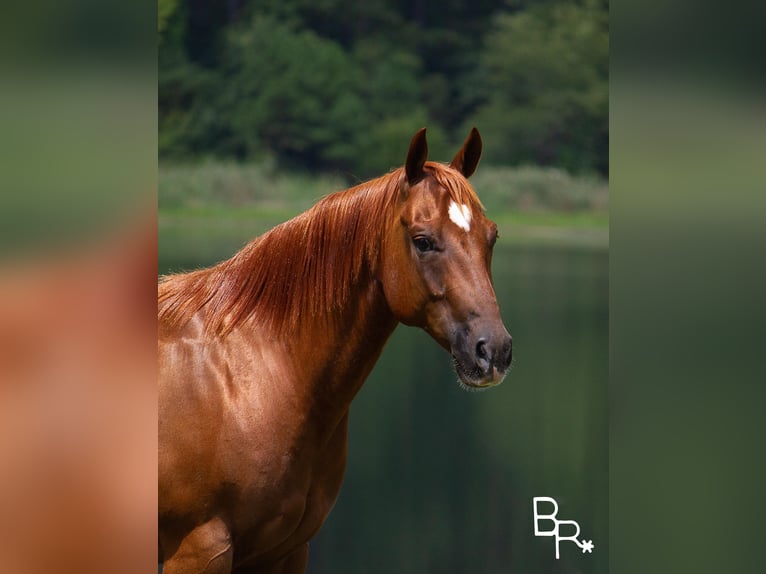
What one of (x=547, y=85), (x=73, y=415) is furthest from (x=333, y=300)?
(x=547, y=85)

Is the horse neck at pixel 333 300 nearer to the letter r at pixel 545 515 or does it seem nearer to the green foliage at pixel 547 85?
the letter r at pixel 545 515

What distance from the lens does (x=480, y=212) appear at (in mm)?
1730

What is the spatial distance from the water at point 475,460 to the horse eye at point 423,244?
310 centimetres

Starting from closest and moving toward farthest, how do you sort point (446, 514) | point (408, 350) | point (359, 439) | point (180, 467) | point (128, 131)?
1. point (128, 131)
2. point (180, 467)
3. point (446, 514)
4. point (359, 439)
5. point (408, 350)

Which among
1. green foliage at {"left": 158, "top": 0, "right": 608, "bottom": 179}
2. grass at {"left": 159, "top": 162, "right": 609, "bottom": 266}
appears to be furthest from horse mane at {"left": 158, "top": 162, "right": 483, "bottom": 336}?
green foliage at {"left": 158, "top": 0, "right": 608, "bottom": 179}

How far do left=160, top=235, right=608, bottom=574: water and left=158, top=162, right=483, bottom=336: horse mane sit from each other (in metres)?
2.91

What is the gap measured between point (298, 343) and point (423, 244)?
11.2 inches

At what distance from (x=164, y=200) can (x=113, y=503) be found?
13.1 meters

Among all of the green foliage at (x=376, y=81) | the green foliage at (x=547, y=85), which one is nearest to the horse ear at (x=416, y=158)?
the green foliage at (x=376, y=81)

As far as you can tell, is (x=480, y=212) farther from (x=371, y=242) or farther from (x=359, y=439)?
(x=359, y=439)

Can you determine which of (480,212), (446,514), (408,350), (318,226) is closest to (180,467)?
(318,226)

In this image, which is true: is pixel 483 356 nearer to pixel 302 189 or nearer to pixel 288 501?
pixel 288 501

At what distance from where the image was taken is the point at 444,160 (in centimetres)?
1387

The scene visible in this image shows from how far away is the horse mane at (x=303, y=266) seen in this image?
5.86 ft
